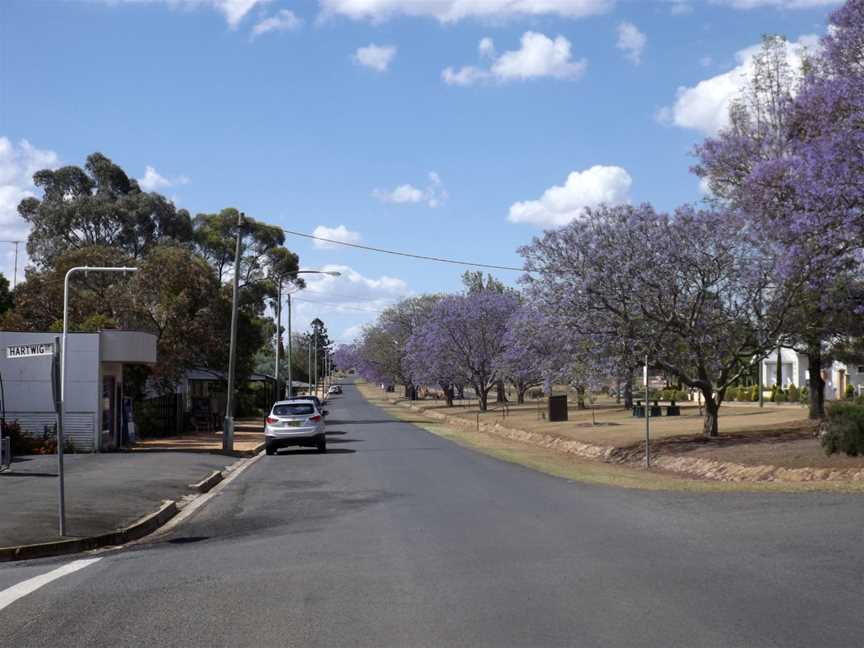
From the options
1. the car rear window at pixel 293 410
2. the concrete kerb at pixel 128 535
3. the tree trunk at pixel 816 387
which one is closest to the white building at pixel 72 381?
the car rear window at pixel 293 410

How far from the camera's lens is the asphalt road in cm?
754

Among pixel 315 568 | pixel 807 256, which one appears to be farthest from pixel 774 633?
pixel 807 256

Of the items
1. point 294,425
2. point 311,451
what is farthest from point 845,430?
point 311,451

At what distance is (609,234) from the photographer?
30.2m

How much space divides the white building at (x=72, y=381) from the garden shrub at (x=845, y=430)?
68.4 ft

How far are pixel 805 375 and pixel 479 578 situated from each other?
70.9 meters

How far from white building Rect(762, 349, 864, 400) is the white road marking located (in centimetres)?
4680

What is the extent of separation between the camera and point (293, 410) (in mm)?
32531

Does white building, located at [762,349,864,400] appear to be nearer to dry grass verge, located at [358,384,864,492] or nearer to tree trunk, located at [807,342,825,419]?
tree trunk, located at [807,342,825,419]

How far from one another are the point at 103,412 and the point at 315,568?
23636 mm

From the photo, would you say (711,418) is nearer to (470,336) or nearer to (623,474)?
(623,474)

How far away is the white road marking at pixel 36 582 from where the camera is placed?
9.22 m

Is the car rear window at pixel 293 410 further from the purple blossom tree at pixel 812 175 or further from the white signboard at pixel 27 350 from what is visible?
the purple blossom tree at pixel 812 175

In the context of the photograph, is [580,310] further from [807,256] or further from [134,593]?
[134,593]
